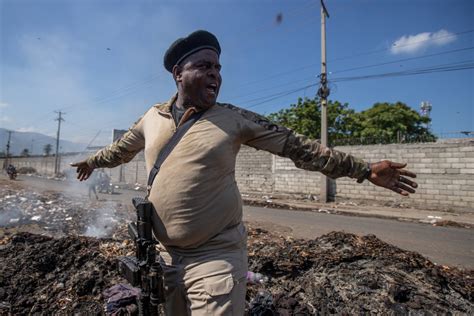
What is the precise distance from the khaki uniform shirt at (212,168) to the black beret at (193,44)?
0.36 meters

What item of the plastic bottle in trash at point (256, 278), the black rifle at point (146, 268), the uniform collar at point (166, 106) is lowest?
the plastic bottle in trash at point (256, 278)

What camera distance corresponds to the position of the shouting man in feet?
4.91

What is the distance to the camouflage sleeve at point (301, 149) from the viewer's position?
159cm

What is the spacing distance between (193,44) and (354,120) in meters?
24.1

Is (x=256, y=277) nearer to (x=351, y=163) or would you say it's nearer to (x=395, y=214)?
(x=351, y=163)

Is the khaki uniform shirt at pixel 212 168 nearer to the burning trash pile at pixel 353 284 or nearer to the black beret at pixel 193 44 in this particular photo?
the black beret at pixel 193 44

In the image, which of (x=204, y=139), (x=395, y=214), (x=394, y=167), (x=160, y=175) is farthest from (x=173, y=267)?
(x=395, y=214)

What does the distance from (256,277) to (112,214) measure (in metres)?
6.19

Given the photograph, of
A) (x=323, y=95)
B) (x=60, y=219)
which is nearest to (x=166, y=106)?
(x=60, y=219)

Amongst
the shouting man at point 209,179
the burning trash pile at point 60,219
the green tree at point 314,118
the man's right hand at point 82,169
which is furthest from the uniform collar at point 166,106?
the green tree at point 314,118

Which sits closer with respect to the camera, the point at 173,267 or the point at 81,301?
the point at 173,267

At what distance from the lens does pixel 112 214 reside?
836cm

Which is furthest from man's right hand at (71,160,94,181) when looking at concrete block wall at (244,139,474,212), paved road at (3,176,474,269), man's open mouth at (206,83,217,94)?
concrete block wall at (244,139,474,212)

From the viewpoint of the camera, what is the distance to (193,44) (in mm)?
1778
